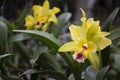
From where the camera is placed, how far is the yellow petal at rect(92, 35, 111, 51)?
97 cm

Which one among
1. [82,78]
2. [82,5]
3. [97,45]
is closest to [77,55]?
[97,45]

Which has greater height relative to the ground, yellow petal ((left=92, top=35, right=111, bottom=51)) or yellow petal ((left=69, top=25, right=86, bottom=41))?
yellow petal ((left=69, top=25, right=86, bottom=41))

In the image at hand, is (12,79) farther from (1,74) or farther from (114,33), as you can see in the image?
(114,33)

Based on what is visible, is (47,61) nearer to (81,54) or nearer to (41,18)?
(81,54)

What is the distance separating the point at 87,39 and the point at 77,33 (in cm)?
4

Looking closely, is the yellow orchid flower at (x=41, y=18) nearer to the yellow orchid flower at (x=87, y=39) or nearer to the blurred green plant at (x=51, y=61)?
the blurred green plant at (x=51, y=61)

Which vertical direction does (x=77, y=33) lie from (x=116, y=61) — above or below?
above

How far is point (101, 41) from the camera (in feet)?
3.22

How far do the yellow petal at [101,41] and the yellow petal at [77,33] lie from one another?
39 mm

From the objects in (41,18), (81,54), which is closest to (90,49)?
(81,54)

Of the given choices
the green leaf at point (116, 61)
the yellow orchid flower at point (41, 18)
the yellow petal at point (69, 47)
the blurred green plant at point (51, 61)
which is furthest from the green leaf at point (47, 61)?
the yellow orchid flower at point (41, 18)

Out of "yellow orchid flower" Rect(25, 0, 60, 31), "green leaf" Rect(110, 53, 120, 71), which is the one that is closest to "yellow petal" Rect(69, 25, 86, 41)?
"green leaf" Rect(110, 53, 120, 71)

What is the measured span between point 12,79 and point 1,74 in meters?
0.20

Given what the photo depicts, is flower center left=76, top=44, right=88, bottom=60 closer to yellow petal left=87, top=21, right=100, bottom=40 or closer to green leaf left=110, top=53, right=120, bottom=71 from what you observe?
yellow petal left=87, top=21, right=100, bottom=40
